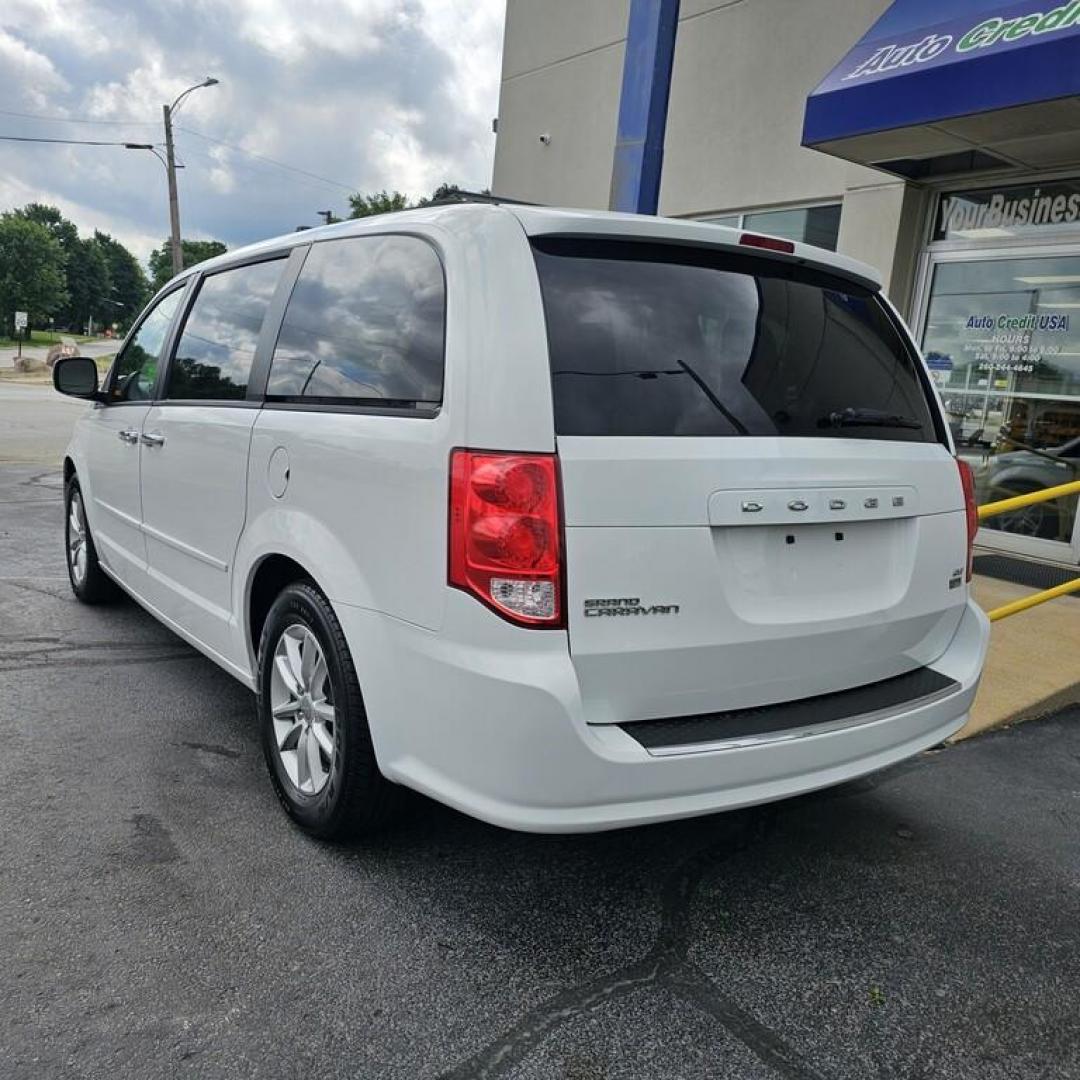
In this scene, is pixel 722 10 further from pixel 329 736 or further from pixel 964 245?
pixel 329 736

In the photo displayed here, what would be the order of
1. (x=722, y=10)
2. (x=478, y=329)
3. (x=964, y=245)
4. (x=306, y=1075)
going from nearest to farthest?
1. (x=306, y=1075)
2. (x=478, y=329)
3. (x=964, y=245)
4. (x=722, y=10)

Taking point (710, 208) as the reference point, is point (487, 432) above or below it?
below

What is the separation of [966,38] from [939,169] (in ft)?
5.97

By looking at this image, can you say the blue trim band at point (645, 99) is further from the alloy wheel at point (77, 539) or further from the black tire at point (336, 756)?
the black tire at point (336, 756)

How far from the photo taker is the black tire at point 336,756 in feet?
8.47

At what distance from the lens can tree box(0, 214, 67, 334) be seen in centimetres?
8844

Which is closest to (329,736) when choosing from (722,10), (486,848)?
(486,848)

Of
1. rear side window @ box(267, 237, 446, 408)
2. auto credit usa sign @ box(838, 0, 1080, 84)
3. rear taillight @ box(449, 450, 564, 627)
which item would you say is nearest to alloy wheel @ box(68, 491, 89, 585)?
rear side window @ box(267, 237, 446, 408)

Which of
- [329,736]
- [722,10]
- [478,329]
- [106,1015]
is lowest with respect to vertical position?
[106,1015]

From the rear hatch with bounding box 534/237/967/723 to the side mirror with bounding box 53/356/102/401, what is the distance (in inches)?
133

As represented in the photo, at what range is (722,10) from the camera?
9742 millimetres

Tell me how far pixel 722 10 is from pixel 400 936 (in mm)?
10076

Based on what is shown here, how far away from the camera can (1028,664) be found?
16.8 feet

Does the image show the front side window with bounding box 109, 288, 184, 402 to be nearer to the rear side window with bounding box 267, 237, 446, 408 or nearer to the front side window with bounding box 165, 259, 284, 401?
the front side window with bounding box 165, 259, 284, 401
